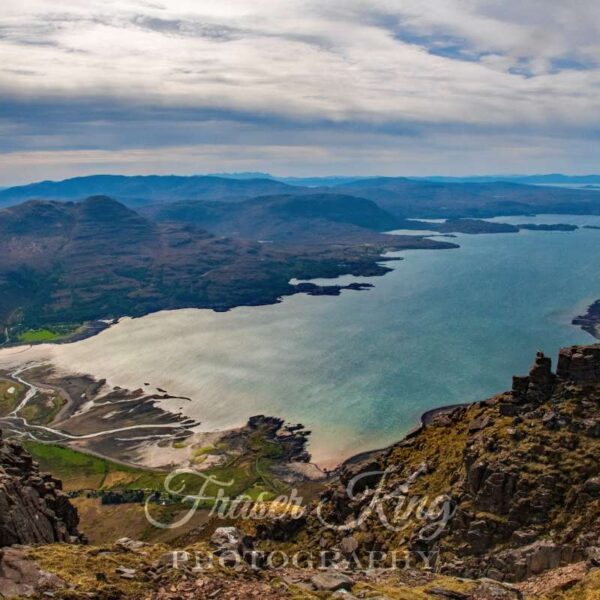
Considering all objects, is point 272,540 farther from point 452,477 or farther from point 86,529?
point 86,529

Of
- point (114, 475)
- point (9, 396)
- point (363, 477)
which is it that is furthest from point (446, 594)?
point (9, 396)

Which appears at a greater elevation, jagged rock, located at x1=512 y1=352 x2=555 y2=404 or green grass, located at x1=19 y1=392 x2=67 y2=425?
jagged rock, located at x1=512 y1=352 x2=555 y2=404

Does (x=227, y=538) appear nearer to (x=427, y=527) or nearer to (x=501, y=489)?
(x=427, y=527)

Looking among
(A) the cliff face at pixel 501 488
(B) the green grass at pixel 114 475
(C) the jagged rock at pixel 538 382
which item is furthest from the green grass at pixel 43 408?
(C) the jagged rock at pixel 538 382

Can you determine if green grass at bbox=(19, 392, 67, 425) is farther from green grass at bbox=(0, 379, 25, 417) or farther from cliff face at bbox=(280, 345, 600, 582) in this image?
cliff face at bbox=(280, 345, 600, 582)

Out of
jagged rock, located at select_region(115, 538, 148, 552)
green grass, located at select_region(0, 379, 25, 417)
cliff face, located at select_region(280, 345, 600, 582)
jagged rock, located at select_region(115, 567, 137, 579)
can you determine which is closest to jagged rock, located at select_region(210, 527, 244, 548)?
jagged rock, located at select_region(115, 538, 148, 552)

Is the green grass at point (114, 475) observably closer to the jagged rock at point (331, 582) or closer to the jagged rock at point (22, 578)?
the jagged rock at point (331, 582)
